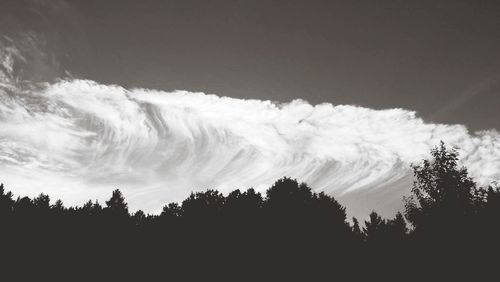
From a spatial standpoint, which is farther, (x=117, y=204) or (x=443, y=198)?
(x=117, y=204)

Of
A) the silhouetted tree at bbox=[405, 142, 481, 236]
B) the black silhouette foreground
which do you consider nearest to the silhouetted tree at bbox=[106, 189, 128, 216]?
the black silhouette foreground

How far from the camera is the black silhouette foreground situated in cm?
2955

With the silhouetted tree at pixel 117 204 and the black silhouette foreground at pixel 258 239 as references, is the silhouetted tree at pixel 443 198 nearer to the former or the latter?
the black silhouette foreground at pixel 258 239

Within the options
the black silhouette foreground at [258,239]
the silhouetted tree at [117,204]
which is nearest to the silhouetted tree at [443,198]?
the black silhouette foreground at [258,239]

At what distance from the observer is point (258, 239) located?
45438 millimetres

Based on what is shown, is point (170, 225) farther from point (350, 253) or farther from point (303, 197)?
point (350, 253)

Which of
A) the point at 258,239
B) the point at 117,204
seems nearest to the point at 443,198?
the point at 258,239

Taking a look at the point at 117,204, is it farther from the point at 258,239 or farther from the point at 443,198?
the point at 443,198

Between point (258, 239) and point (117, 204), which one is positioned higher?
point (117, 204)

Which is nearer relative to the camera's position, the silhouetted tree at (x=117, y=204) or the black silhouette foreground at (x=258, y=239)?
the black silhouette foreground at (x=258, y=239)

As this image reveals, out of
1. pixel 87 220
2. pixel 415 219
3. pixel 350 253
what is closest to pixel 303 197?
pixel 350 253

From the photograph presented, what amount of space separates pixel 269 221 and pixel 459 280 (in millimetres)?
26685

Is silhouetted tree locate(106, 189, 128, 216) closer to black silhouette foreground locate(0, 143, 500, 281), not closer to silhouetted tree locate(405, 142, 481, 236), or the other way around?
black silhouette foreground locate(0, 143, 500, 281)

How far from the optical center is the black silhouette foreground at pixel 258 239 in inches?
1163
